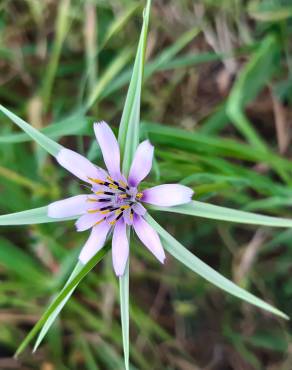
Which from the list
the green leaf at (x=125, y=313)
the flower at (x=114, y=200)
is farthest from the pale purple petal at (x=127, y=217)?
the green leaf at (x=125, y=313)

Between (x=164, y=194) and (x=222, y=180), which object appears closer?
(x=164, y=194)

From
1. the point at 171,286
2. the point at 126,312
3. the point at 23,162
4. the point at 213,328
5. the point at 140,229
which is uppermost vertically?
the point at 23,162

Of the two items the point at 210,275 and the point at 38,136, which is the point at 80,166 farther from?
the point at 210,275

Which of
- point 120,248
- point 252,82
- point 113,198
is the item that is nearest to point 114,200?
point 113,198

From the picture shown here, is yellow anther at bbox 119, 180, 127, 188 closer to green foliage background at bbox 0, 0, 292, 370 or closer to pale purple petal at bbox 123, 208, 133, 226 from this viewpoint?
pale purple petal at bbox 123, 208, 133, 226

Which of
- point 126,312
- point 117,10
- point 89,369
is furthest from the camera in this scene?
point 89,369

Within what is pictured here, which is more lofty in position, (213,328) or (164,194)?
(213,328)

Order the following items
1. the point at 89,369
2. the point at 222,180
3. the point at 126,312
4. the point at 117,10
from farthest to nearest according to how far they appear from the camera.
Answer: the point at 89,369 → the point at 117,10 → the point at 222,180 → the point at 126,312

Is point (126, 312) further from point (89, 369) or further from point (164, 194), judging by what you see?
point (89, 369)

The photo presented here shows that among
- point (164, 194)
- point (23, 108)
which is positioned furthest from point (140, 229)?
point (23, 108)
